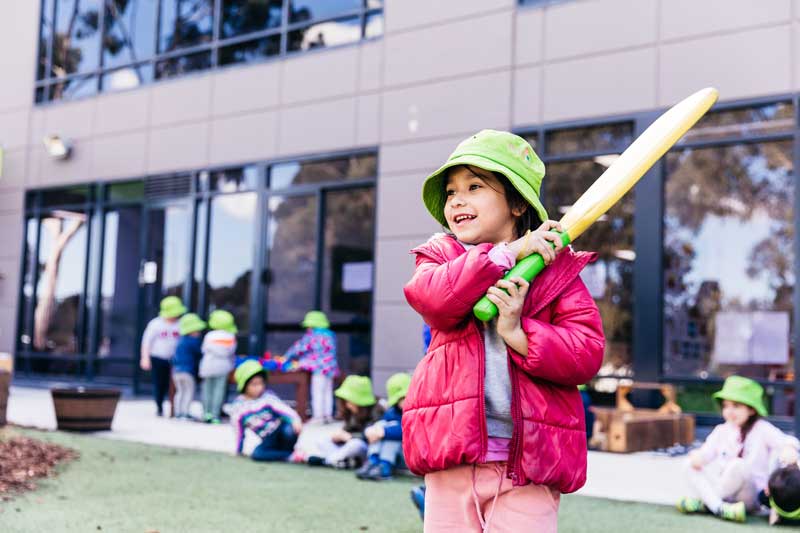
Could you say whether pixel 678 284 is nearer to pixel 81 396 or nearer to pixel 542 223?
pixel 81 396

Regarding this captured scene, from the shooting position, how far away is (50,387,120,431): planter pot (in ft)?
29.3

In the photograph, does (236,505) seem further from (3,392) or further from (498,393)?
(3,392)

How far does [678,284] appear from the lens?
10.4 metres

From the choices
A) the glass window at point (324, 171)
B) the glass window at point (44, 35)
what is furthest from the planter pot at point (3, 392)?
the glass window at point (44, 35)

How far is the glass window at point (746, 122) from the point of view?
9.27 m

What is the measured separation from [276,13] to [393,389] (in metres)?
8.63

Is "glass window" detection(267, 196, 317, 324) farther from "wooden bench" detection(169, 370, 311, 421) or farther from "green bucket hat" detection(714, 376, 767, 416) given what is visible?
"green bucket hat" detection(714, 376, 767, 416)

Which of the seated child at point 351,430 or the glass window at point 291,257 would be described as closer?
the seated child at point 351,430

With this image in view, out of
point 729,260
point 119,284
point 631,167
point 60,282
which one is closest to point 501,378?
point 631,167

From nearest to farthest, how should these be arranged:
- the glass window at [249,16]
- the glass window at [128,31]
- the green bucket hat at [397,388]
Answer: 1. the green bucket hat at [397,388]
2. the glass window at [249,16]
3. the glass window at [128,31]

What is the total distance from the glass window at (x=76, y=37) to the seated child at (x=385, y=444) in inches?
468

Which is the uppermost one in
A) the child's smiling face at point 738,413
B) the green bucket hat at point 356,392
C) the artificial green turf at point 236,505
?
the child's smiling face at point 738,413

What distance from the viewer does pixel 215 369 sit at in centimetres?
1089

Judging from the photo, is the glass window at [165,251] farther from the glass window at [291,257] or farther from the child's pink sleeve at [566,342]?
the child's pink sleeve at [566,342]
